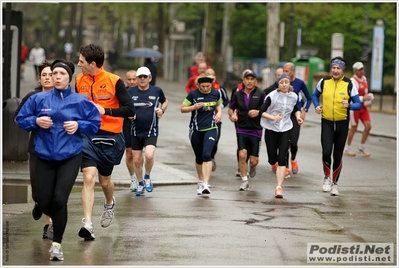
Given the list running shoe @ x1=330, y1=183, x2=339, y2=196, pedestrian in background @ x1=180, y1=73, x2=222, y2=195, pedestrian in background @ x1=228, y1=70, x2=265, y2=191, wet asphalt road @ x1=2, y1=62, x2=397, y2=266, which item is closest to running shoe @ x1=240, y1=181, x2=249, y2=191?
wet asphalt road @ x1=2, y1=62, x2=397, y2=266

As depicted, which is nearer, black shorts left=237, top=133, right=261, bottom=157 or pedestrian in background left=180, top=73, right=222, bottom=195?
pedestrian in background left=180, top=73, right=222, bottom=195

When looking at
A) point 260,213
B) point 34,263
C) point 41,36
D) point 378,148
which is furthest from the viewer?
point 41,36

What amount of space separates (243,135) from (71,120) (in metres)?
6.00

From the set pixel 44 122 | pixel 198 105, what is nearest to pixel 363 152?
pixel 198 105

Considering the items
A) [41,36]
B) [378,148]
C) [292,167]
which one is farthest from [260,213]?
[41,36]

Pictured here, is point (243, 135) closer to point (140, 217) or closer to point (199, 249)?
point (140, 217)

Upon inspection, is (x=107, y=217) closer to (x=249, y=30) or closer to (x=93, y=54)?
(x=93, y=54)

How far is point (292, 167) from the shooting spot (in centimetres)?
1617

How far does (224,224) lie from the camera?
10414 mm

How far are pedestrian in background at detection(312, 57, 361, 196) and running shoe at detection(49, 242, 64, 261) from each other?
19.0ft

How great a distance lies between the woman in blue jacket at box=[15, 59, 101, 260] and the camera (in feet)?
27.9

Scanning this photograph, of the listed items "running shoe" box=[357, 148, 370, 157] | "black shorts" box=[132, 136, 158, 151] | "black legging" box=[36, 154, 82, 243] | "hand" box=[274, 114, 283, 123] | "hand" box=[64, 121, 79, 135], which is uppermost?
"hand" box=[64, 121, 79, 135]

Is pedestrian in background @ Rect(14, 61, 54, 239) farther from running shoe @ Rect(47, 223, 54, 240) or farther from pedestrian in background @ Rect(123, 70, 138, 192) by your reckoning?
pedestrian in background @ Rect(123, 70, 138, 192)
